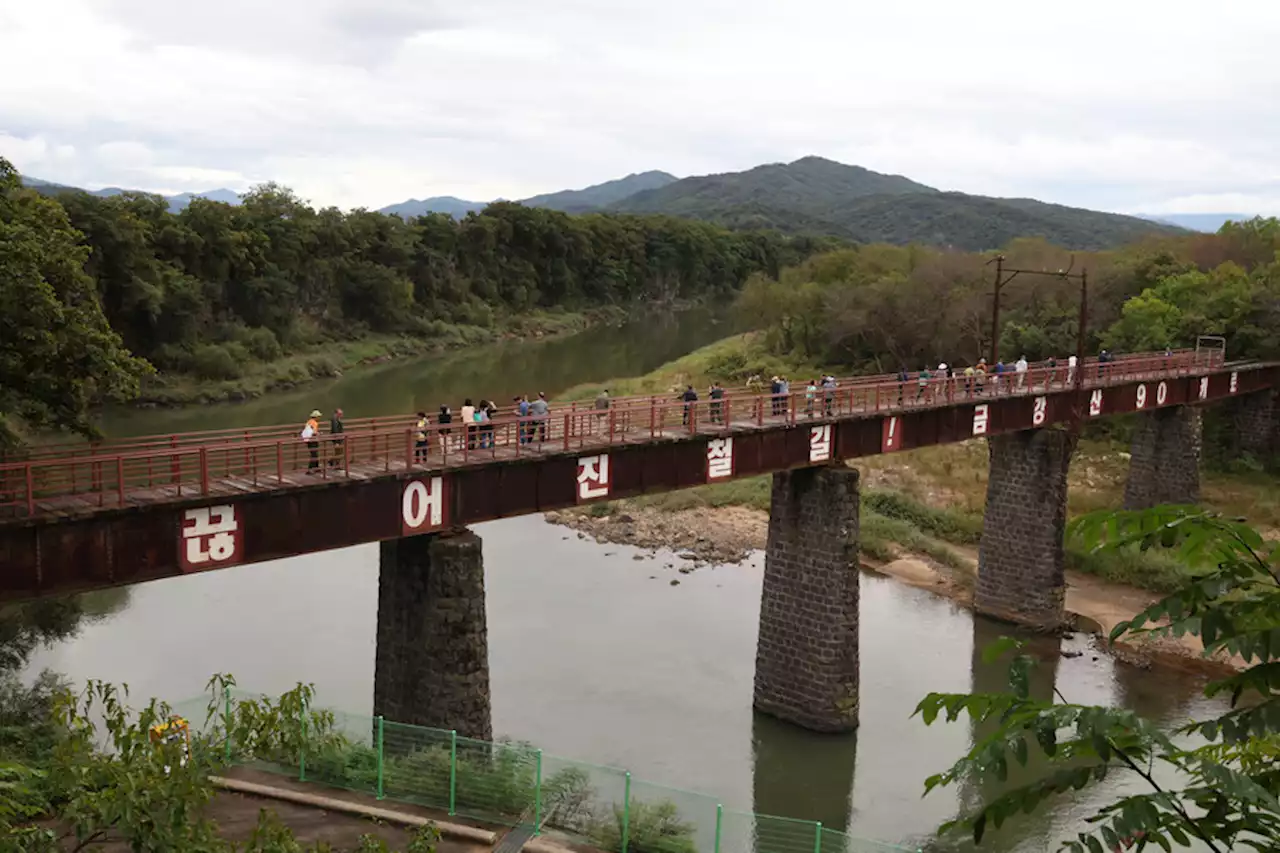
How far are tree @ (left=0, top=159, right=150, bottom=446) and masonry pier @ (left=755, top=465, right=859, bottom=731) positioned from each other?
14.9 metres

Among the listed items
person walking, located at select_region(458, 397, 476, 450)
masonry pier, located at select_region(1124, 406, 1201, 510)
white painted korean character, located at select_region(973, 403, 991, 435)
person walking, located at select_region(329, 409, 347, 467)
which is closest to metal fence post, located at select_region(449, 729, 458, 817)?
person walking, located at select_region(329, 409, 347, 467)

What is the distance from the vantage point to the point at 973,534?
4188cm

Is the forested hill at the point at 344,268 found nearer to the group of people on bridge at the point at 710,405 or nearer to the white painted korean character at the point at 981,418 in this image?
the group of people on bridge at the point at 710,405

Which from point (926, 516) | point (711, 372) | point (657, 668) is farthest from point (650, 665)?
point (711, 372)

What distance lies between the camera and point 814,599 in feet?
82.4

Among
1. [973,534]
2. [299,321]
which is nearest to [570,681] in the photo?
[973,534]

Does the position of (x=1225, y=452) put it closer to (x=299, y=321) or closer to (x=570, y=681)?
(x=570, y=681)

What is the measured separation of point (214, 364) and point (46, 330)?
50667 millimetres

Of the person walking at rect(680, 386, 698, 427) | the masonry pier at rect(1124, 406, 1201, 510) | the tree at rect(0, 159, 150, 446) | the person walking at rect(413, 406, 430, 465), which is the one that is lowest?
the masonry pier at rect(1124, 406, 1201, 510)

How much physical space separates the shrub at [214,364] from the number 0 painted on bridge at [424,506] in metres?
54.2

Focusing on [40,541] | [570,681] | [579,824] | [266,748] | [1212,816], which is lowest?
[570,681]

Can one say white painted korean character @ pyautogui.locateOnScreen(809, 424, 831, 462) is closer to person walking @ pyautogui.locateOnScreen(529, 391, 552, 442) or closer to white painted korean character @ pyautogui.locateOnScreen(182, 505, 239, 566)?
person walking @ pyautogui.locateOnScreen(529, 391, 552, 442)

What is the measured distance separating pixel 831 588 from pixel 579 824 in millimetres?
11415

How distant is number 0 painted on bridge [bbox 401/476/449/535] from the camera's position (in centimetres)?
1820
